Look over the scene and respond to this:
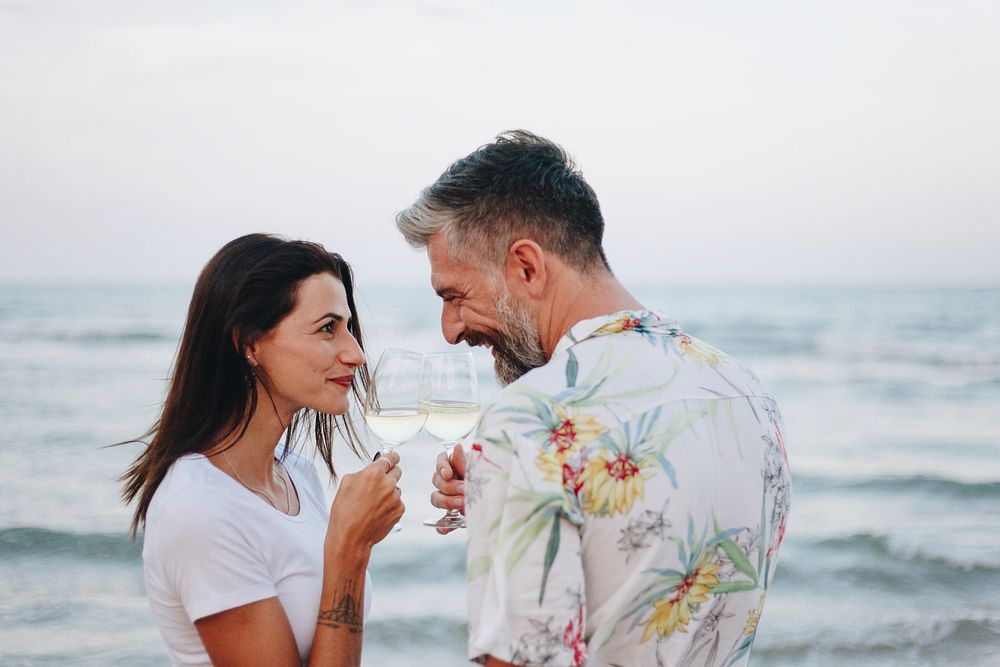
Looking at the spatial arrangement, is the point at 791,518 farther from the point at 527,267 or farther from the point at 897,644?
the point at 527,267

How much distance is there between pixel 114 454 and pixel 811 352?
16643mm

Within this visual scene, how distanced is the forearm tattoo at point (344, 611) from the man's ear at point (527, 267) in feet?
3.15

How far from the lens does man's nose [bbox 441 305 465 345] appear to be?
87.4 inches

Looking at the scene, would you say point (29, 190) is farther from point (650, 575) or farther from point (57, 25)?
point (650, 575)

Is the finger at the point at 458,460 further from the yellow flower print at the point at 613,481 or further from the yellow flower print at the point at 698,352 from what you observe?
the yellow flower print at the point at 613,481

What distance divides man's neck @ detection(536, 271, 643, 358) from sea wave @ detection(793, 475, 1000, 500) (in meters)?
9.55

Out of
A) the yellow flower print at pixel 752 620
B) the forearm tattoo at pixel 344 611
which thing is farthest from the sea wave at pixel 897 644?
the yellow flower print at pixel 752 620

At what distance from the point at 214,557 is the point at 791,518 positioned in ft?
26.8

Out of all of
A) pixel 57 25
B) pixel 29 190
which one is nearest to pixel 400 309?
pixel 29 190

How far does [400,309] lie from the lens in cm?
3572

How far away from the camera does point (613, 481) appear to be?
159cm

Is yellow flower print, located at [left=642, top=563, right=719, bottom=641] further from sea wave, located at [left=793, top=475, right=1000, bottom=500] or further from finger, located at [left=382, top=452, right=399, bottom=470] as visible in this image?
sea wave, located at [left=793, top=475, right=1000, bottom=500]

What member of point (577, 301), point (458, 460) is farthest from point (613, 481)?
point (458, 460)

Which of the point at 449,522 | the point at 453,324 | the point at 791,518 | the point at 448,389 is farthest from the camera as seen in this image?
the point at 791,518
